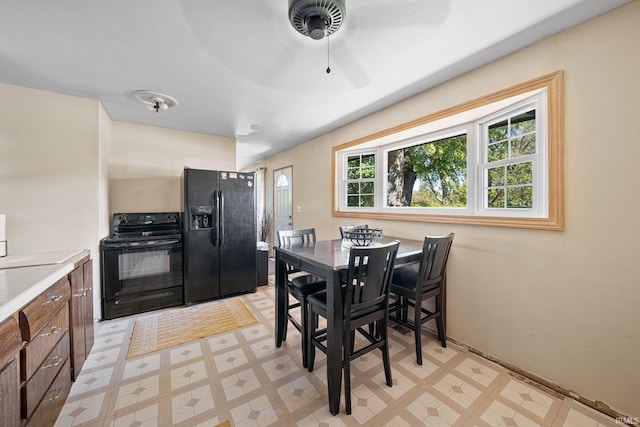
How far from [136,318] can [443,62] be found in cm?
394

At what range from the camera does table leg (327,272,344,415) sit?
1.48 metres

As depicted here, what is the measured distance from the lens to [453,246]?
227 cm

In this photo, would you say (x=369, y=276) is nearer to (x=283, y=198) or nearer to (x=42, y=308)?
(x=42, y=308)

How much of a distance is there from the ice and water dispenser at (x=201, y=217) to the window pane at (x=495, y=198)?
10.2 feet

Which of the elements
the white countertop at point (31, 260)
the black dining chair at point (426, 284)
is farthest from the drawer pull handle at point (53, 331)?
the black dining chair at point (426, 284)

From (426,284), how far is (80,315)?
8.71ft

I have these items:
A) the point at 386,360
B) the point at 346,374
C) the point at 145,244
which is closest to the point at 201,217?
the point at 145,244

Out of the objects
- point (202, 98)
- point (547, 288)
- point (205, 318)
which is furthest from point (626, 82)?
point (205, 318)

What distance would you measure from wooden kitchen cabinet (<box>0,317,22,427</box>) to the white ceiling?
1.69 meters

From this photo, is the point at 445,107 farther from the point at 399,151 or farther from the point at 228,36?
the point at 228,36

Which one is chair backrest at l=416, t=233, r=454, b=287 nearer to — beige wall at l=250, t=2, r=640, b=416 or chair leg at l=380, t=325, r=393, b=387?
beige wall at l=250, t=2, r=640, b=416

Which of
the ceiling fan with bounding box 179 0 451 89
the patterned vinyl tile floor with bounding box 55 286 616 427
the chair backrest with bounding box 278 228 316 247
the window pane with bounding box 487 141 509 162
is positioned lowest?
the patterned vinyl tile floor with bounding box 55 286 616 427

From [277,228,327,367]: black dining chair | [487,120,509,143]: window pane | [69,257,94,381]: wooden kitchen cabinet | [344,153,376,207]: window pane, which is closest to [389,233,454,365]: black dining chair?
[277,228,327,367]: black dining chair

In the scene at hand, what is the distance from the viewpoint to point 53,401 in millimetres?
1318
